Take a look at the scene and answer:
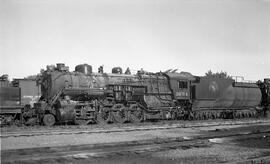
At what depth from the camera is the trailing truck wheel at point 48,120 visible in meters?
21.8

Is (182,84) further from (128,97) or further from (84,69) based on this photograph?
(84,69)

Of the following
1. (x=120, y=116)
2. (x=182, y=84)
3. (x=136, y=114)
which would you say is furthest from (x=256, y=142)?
(x=182, y=84)

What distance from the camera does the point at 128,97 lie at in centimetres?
2566

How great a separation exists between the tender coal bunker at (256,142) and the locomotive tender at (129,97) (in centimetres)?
1091

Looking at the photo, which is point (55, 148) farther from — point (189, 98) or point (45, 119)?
point (189, 98)

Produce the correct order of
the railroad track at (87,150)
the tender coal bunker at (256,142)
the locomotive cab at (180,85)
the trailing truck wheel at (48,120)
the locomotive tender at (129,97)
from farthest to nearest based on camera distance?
the locomotive cab at (180,85), the locomotive tender at (129,97), the trailing truck wheel at (48,120), the tender coal bunker at (256,142), the railroad track at (87,150)

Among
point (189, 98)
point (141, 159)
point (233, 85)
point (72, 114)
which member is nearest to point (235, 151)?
point (141, 159)

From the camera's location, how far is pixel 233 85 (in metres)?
34.3

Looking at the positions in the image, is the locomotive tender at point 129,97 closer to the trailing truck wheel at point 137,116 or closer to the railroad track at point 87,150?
the trailing truck wheel at point 137,116

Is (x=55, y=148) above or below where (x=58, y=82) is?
below

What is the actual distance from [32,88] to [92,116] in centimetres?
597

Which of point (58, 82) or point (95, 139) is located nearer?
point (95, 139)

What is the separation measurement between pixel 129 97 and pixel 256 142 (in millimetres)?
12661

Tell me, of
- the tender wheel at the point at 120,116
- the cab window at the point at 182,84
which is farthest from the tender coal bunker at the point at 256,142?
the cab window at the point at 182,84
